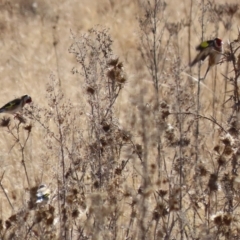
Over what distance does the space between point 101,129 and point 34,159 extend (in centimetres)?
512

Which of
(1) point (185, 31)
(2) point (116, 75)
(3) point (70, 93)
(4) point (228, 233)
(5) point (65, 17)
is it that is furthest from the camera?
(1) point (185, 31)

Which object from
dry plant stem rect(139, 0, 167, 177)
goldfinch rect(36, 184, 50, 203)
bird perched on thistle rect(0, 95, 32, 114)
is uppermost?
dry plant stem rect(139, 0, 167, 177)

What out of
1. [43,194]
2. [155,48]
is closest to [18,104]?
[43,194]

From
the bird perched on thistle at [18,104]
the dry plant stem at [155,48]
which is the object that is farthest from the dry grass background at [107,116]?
the bird perched on thistle at [18,104]

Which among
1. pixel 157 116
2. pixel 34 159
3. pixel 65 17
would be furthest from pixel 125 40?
pixel 157 116

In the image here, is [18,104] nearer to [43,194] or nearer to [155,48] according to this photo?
[43,194]

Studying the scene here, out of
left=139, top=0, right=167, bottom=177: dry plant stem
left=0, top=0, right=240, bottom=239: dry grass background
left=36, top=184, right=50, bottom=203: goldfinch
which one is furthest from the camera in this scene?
left=139, top=0, right=167, bottom=177: dry plant stem

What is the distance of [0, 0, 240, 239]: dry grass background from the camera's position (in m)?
5.95

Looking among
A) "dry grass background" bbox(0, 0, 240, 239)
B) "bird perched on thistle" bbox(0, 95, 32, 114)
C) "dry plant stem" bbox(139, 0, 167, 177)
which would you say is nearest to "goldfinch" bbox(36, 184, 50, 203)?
"dry grass background" bbox(0, 0, 240, 239)

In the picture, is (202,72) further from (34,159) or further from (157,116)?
(157,116)

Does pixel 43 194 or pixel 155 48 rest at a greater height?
pixel 155 48

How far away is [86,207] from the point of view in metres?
5.51

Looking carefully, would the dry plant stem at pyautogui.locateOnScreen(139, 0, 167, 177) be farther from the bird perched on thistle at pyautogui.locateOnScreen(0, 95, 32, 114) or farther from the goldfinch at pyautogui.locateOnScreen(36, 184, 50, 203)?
the bird perched on thistle at pyautogui.locateOnScreen(0, 95, 32, 114)

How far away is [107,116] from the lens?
6.43 metres
